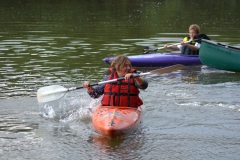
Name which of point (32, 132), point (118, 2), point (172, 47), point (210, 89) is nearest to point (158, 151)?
point (32, 132)

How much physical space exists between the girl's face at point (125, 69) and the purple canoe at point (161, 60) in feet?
15.1

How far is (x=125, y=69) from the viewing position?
7.68 m

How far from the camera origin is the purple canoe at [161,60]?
1248cm

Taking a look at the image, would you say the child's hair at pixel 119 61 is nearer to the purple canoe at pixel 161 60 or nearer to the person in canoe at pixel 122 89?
the person in canoe at pixel 122 89

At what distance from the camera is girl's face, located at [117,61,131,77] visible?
7.63 metres

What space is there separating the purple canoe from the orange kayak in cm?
476

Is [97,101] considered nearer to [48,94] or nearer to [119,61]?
[48,94]

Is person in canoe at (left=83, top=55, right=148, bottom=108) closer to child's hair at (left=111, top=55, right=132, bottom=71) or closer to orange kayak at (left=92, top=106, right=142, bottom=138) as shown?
child's hair at (left=111, top=55, right=132, bottom=71)

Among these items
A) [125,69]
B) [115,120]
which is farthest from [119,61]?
[115,120]

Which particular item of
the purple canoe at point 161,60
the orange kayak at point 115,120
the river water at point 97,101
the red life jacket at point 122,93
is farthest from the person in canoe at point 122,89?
the purple canoe at point 161,60

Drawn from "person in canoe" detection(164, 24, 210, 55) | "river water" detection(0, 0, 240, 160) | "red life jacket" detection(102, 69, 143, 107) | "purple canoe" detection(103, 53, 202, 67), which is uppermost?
"person in canoe" detection(164, 24, 210, 55)

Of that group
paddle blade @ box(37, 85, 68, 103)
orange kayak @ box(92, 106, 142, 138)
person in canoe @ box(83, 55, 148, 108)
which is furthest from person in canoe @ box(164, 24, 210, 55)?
orange kayak @ box(92, 106, 142, 138)

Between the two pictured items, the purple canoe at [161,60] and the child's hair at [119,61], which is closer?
the child's hair at [119,61]

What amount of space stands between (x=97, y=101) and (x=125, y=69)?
6.09 feet
